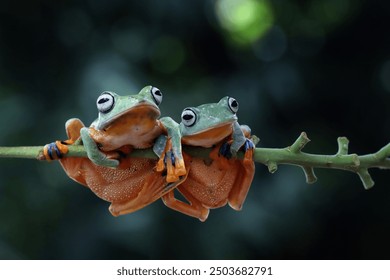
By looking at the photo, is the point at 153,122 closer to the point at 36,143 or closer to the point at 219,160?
the point at 219,160

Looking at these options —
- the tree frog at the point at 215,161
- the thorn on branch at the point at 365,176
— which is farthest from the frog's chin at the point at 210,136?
the thorn on branch at the point at 365,176

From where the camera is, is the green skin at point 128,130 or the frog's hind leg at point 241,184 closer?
the green skin at point 128,130

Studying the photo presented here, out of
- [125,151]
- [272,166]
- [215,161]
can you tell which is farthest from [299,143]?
[125,151]

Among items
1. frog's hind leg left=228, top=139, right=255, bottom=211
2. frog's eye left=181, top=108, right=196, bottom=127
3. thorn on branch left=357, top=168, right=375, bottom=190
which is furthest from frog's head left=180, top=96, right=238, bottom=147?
thorn on branch left=357, top=168, right=375, bottom=190

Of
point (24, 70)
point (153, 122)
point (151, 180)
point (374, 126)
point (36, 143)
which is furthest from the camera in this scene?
point (374, 126)

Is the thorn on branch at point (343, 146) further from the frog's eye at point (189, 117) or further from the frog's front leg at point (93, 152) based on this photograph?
the frog's front leg at point (93, 152)

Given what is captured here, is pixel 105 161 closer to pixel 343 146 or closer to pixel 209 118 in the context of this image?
pixel 209 118

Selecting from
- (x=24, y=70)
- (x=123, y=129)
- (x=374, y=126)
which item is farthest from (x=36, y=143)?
(x=123, y=129)

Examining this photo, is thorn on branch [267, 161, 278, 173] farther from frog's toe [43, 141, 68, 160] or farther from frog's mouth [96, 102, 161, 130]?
frog's toe [43, 141, 68, 160]
